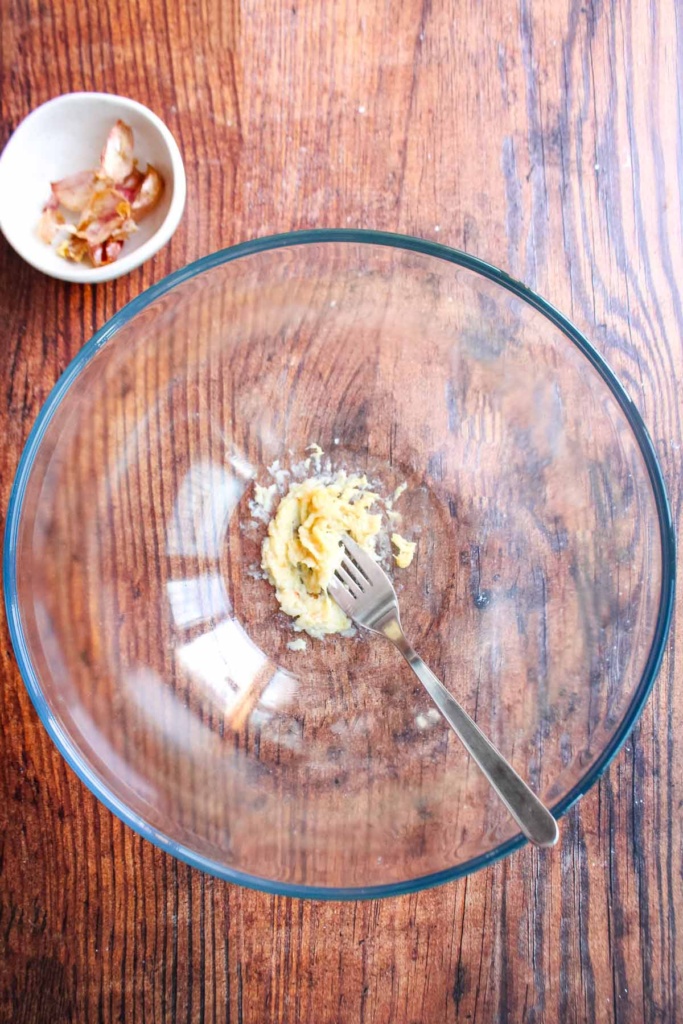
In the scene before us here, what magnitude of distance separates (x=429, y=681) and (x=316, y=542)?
0.69ft

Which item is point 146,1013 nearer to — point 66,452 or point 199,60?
point 66,452

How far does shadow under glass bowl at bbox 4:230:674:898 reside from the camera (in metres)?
0.89

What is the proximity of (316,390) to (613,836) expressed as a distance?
631 mm

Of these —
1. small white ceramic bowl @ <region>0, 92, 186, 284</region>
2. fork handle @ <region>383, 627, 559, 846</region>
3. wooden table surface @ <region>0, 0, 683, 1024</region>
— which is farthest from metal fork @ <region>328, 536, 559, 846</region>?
small white ceramic bowl @ <region>0, 92, 186, 284</region>

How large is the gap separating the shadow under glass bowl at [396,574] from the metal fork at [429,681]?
40mm

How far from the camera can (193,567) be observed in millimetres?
982

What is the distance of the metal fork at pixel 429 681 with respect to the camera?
812mm

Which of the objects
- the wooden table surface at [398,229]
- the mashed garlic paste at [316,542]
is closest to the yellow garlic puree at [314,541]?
the mashed garlic paste at [316,542]

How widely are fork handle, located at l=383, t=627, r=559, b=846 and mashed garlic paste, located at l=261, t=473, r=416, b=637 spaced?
15 centimetres

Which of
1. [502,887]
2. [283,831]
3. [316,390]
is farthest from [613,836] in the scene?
[316,390]

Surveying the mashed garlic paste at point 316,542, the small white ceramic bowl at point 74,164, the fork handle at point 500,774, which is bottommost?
the fork handle at point 500,774

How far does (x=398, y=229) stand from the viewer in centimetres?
97

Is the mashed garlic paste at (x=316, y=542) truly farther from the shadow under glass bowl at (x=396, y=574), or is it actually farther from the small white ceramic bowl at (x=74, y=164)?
the small white ceramic bowl at (x=74, y=164)

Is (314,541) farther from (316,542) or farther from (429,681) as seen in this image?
(429,681)
